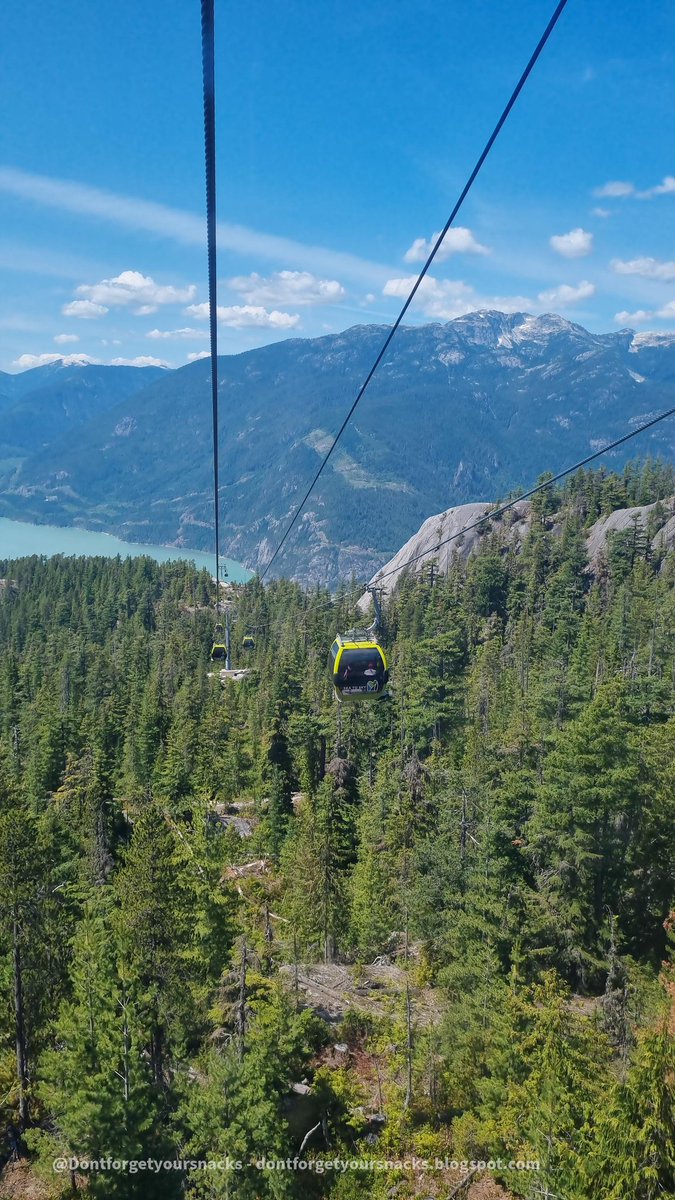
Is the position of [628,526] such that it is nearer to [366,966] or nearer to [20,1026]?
[366,966]

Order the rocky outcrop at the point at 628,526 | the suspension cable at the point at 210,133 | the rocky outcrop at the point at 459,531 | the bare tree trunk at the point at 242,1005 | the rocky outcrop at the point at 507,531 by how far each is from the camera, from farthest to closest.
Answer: the rocky outcrop at the point at 459,531 → the rocky outcrop at the point at 507,531 → the rocky outcrop at the point at 628,526 → the bare tree trunk at the point at 242,1005 → the suspension cable at the point at 210,133

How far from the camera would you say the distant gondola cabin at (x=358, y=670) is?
19.8 meters

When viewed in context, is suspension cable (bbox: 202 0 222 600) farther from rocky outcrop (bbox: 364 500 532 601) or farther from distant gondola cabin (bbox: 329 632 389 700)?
rocky outcrop (bbox: 364 500 532 601)

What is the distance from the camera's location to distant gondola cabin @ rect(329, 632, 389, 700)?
19.8 metres

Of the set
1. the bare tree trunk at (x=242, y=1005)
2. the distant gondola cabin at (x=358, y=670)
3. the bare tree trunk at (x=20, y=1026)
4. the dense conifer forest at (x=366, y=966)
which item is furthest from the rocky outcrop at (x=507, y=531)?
the bare tree trunk at (x=242, y=1005)

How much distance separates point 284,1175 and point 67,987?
36.7 ft

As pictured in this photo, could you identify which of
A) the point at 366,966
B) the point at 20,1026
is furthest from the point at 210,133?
the point at 366,966

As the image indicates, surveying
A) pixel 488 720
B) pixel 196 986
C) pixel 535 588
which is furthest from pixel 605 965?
pixel 535 588

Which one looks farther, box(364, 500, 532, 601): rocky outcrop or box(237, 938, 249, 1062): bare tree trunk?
box(364, 500, 532, 601): rocky outcrop

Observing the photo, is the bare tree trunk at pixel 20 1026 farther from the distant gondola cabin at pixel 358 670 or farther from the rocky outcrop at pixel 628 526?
the rocky outcrop at pixel 628 526

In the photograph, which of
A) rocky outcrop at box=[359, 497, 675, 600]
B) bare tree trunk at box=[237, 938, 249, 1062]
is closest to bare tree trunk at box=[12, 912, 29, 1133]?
bare tree trunk at box=[237, 938, 249, 1062]

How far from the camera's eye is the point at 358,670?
65.3 ft

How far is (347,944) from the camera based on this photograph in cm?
3434

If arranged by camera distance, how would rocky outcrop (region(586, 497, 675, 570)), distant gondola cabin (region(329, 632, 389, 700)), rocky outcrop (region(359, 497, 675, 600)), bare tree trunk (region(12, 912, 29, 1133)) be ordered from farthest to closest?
rocky outcrop (region(359, 497, 675, 600)) < rocky outcrop (region(586, 497, 675, 570)) < bare tree trunk (region(12, 912, 29, 1133)) < distant gondola cabin (region(329, 632, 389, 700))
